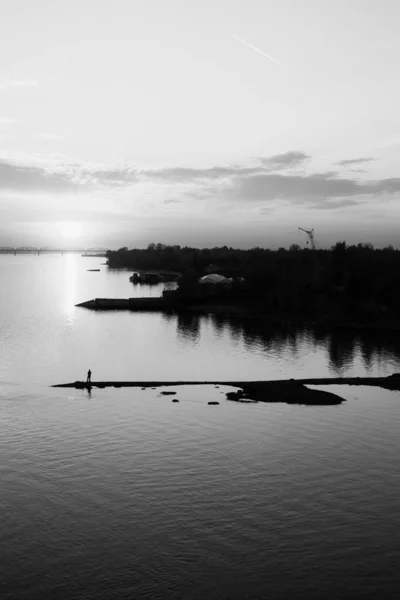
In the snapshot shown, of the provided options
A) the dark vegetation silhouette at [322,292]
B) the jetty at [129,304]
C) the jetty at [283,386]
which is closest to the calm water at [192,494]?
the jetty at [283,386]

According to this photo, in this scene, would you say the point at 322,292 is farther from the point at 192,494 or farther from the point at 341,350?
the point at 192,494

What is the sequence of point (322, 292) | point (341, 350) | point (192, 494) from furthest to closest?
point (322, 292) → point (341, 350) → point (192, 494)

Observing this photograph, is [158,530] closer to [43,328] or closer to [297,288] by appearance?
[43,328]

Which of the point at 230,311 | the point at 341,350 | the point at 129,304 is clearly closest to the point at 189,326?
the point at 230,311

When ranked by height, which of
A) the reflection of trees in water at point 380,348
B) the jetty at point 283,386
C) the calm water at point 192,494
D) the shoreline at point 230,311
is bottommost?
the calm water at point 192,494

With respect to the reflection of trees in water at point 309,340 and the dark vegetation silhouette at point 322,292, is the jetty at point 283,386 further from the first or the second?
the dark vegetation silhouette at point 322,292

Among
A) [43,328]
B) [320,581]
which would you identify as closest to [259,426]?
[320,581]

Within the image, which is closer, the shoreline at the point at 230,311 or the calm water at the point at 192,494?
the calm water at the point at 192,494
